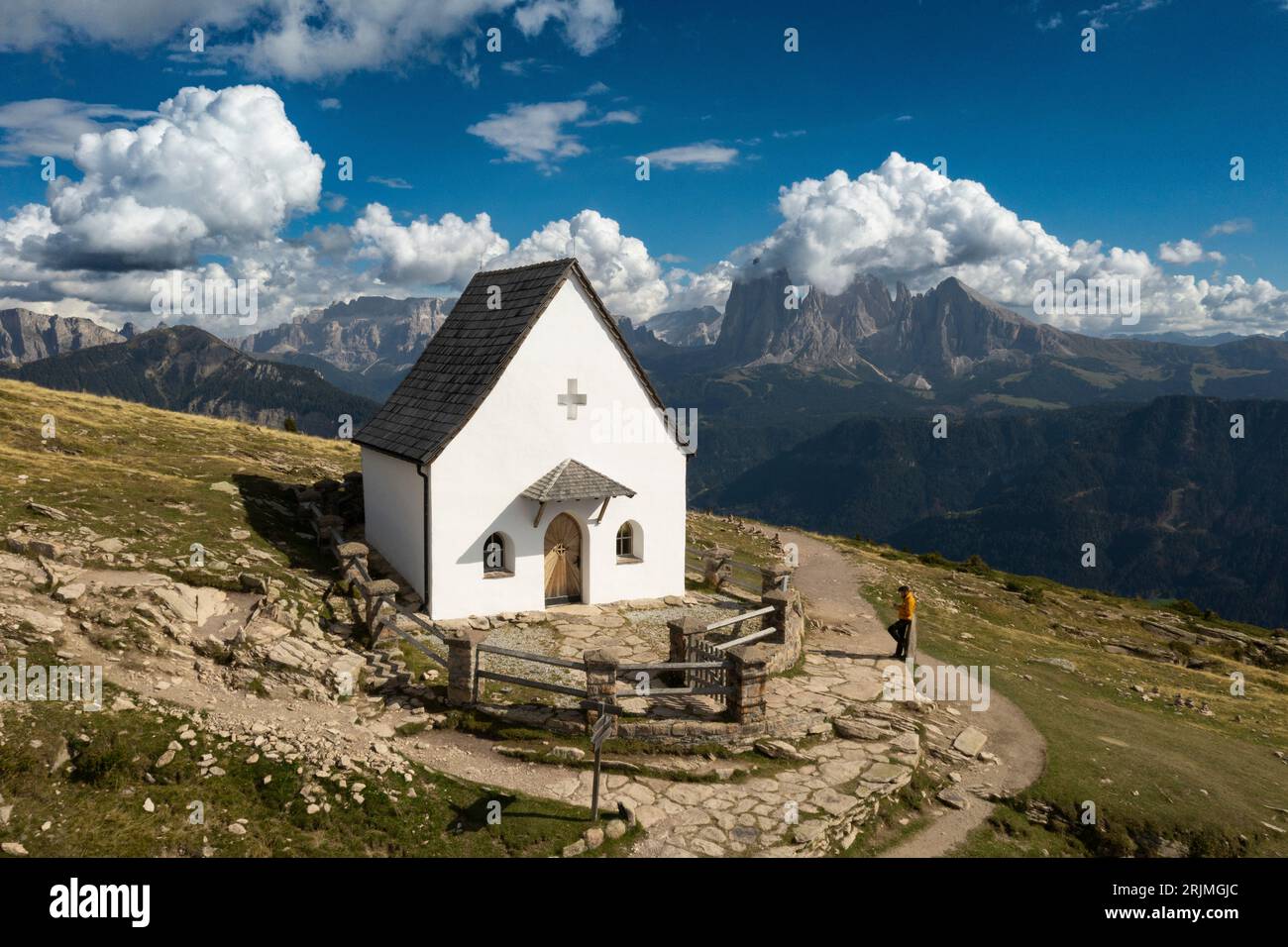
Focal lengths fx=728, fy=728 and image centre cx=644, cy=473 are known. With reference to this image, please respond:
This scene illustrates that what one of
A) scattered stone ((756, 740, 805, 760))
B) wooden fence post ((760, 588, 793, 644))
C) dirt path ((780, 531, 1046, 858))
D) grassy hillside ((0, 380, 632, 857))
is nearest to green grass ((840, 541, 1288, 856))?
dirt path ((780, 531, 1046, 858))

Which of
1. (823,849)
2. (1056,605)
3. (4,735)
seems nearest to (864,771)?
(823,849)

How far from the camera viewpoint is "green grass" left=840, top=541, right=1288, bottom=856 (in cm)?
1371

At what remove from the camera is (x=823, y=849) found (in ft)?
39.1

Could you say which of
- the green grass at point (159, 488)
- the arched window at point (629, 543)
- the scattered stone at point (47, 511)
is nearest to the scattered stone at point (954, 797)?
the arched window at point (629, 543)

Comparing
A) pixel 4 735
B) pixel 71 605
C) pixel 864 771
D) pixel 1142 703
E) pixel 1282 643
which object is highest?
pixel 71 605

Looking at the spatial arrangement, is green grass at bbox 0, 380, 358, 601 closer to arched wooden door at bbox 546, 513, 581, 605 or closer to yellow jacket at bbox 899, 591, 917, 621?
arched wooden door at bbox 546, 513, 581, 605

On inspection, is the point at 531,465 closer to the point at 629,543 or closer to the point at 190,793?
the point at 629,543

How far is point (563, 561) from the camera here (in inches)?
920

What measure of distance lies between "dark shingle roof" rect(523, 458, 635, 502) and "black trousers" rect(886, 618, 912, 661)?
8.77 meters

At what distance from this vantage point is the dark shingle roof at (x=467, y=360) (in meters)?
21.7

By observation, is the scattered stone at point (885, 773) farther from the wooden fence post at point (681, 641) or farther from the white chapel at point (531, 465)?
the white chapel at point (531, 465)

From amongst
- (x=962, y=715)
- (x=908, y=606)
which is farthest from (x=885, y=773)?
(x=908, y=606)
